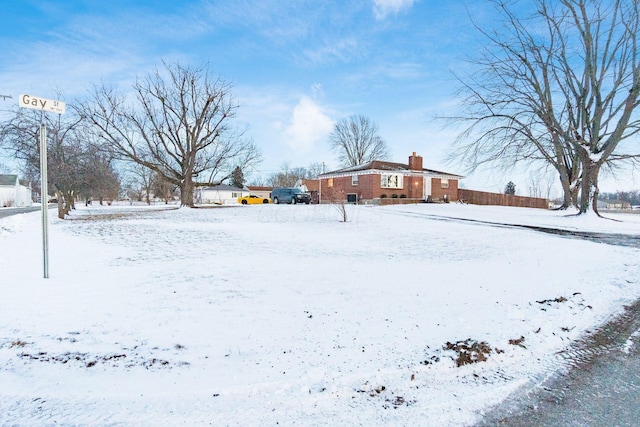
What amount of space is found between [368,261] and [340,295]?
246 cm

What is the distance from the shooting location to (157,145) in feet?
89.6

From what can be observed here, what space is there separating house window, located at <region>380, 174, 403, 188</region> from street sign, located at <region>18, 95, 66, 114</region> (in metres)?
27.1

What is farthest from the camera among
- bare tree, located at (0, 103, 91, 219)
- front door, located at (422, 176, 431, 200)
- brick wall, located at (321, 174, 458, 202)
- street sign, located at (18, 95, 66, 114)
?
front door, located at (422, 176, 431, 200)

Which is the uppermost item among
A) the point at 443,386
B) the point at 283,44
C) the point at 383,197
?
the point at 283,44

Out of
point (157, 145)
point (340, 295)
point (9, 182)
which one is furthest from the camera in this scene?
point (9, 182)

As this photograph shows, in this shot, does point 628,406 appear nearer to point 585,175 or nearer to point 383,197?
point 585,175

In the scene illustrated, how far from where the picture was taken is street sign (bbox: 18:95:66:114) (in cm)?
497

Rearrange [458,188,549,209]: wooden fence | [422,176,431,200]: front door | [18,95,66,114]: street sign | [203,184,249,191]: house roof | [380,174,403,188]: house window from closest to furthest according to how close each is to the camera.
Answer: [18,95,66,114]: street sign < [380,174,403,188]: house window < [422,176,431,200]: front door < [458,188,549,209]: wooden fence < [203,184,249,191]: house roof

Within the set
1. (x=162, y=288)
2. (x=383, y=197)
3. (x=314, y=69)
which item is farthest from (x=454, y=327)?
(x=383, y=197)

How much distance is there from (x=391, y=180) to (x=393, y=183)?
398mm

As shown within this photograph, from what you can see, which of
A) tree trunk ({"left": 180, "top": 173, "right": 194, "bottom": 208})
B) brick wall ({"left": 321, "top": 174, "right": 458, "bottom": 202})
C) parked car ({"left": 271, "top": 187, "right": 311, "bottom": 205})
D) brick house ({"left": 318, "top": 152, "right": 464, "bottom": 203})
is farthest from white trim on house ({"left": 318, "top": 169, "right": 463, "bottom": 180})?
tree trunk ({"left": 180, "top": 173, "right": 194, "bottom": 208})

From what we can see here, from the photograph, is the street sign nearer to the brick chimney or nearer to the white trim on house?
the white trim on house

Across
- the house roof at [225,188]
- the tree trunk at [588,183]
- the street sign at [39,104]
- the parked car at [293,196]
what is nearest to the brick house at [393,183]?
the parked car at [293,196]

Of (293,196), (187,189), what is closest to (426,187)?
(293,196)
